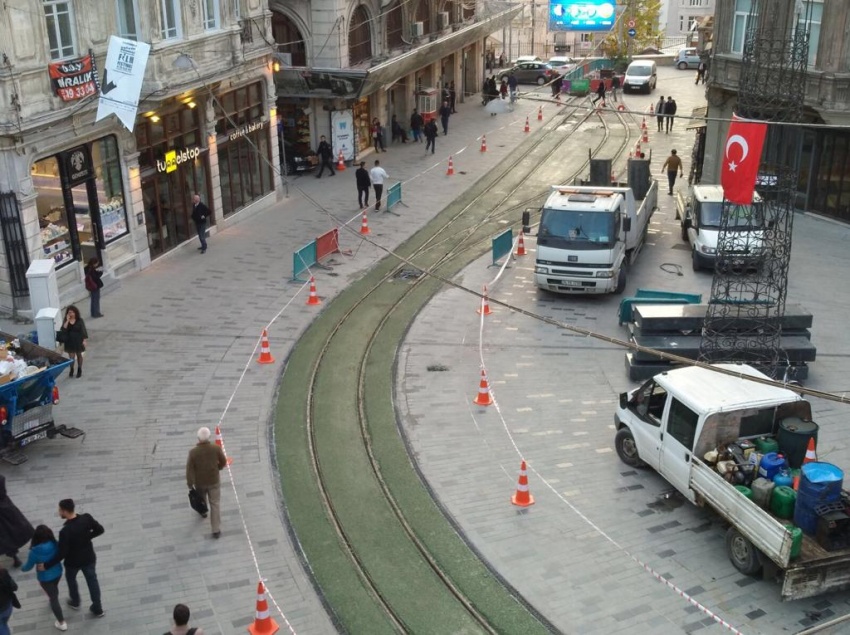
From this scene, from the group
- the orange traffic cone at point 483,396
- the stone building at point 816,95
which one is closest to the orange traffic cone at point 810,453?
the orange traffic cone at point 483,396

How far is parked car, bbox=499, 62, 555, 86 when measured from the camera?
2296 inches

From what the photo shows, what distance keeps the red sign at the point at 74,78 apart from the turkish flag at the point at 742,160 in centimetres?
1400

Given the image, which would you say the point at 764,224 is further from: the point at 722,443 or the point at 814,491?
the point at 814,491

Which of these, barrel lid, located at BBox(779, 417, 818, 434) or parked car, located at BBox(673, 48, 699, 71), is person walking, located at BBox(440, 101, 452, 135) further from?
barrel lid, located at BBox(779, 417, 818, 434)

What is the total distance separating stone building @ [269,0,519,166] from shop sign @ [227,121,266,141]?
3.12 meters

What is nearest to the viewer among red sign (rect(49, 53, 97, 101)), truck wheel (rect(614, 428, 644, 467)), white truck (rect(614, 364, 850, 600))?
white truck (rect(614, 364, 850, 600))

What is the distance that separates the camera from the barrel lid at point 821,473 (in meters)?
13.0

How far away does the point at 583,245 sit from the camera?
79.4 ft


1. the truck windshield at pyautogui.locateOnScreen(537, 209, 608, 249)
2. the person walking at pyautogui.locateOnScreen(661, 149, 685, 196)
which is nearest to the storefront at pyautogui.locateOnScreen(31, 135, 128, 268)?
the truck windshield at pyautogui.locateOnScreen(537, 209, 608, 249)

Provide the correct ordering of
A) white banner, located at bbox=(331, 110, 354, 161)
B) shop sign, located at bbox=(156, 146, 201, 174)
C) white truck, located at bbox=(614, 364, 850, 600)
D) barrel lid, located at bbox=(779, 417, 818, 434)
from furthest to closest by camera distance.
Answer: white banner, located at bbox=(331, 110, 354, 161), shop sign, located at bbox=(156, 146, 201, 174), barrel lid, located at bbox=(779, 417, 818, 434), white truck, located at bbox=(614, 364, 850, 600)

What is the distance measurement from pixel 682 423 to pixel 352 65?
2670 centimetres

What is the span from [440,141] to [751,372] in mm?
29447

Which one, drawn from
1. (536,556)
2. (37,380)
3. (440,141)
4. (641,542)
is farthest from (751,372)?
(440,141)

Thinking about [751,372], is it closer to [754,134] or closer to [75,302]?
[754,134]
